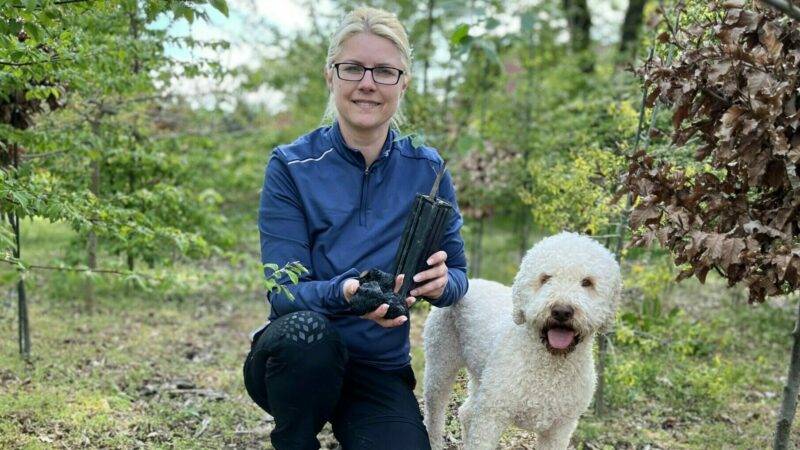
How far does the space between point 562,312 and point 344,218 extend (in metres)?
0.92

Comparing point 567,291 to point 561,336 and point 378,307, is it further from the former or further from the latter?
point 378,307

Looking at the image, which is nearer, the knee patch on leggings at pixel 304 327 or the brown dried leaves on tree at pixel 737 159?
the brown dried leaves on tree at pixel 737 159

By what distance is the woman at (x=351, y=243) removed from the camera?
276 cm

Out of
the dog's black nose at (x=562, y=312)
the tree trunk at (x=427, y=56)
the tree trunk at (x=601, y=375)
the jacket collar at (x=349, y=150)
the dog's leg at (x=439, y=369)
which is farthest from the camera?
the tree trunk at (x=427, y=56)

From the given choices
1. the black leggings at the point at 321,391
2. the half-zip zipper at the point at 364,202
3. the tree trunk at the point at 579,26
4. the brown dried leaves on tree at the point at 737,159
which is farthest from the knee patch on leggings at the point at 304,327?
the tree trunk at the point at 579,26

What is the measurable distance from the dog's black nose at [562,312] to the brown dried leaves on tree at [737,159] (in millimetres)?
397

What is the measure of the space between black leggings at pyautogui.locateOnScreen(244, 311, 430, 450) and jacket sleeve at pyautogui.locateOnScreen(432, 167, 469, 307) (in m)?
0.42

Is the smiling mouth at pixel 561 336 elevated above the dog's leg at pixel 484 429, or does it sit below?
Result: above

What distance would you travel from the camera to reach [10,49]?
2852 mm

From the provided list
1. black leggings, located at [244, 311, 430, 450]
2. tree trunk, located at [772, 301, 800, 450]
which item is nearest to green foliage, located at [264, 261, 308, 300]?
black leggings, located at [244, 311, 430, 450]

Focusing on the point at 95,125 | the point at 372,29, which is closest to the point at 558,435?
the point at 372,29

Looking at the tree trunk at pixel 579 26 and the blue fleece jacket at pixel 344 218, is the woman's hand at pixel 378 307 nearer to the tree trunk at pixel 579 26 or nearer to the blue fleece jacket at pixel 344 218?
the blue fleece jacket at pixel 344 218

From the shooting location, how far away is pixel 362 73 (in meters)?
2.93

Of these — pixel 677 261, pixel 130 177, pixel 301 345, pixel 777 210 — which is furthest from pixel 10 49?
pixel 130 177
